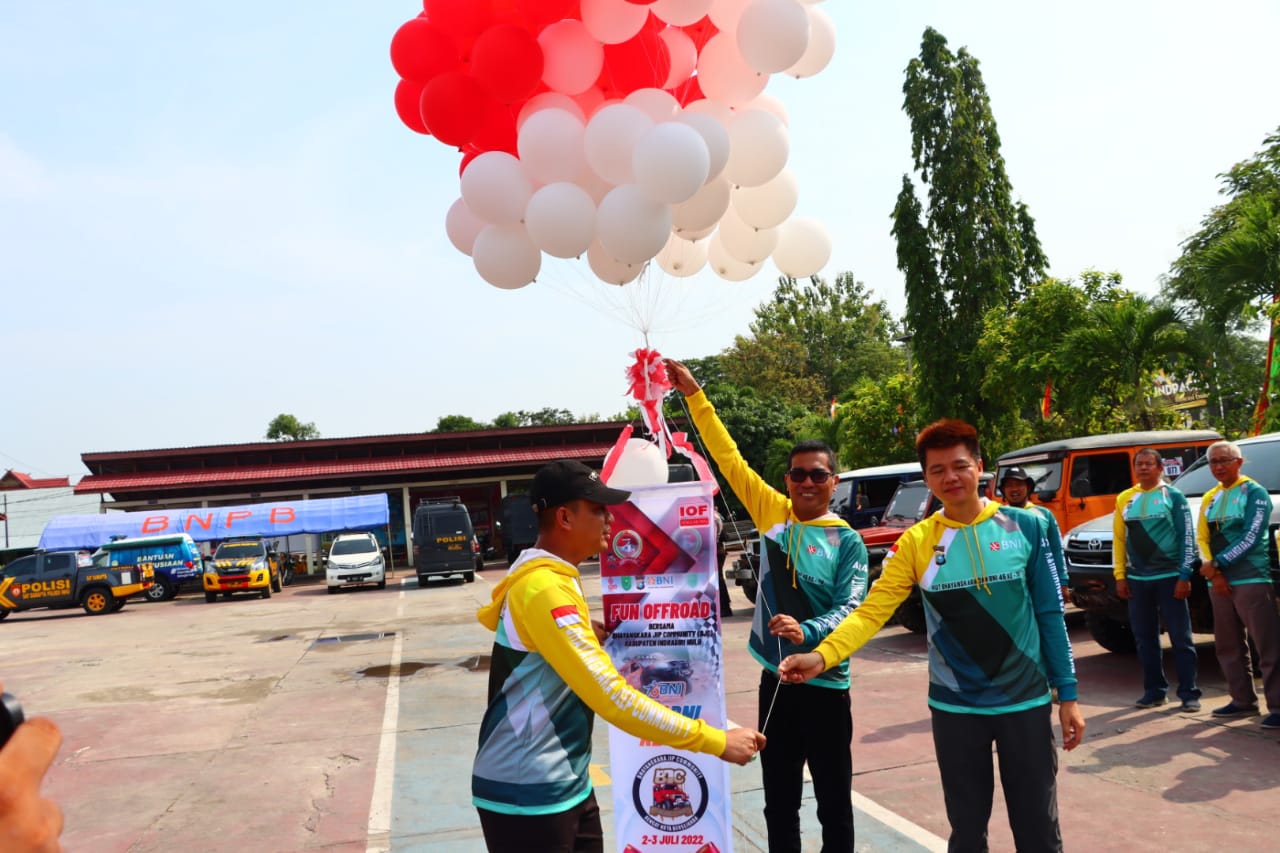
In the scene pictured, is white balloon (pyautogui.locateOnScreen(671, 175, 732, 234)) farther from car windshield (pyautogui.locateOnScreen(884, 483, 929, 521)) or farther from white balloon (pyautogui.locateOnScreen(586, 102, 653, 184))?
car windshield (pyautogui.locateOnScreen(884, 483, 929, 521))

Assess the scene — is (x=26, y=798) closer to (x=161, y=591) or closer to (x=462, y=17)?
(x=462, y=17)

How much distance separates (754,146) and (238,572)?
2591 centimetres

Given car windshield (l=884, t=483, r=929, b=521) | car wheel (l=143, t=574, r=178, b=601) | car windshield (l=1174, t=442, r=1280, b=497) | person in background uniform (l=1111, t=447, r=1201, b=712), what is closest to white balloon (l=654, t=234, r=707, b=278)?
person in background uniform (l=1111, t=447, r=1201, b=712)

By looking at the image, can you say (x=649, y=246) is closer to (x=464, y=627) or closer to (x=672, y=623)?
(x=672, y=623)

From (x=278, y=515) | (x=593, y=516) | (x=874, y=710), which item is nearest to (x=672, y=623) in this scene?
(x=593, y=516)

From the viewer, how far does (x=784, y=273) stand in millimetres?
6371

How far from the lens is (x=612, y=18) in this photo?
16.0 feet

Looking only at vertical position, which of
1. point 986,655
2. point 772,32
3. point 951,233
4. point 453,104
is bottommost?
point 986,655

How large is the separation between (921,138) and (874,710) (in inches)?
1080

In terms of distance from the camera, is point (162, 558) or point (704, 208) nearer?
point (704, 208)

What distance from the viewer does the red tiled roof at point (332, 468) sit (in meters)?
40.3

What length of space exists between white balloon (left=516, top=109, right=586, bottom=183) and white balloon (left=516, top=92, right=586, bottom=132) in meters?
0.12

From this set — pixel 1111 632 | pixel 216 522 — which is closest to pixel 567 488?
pixel 1111 632

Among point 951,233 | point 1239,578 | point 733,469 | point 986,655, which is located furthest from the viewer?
point 951,233
